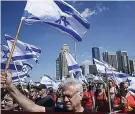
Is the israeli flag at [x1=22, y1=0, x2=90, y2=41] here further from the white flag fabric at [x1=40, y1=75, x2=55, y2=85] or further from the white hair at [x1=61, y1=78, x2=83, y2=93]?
the white flag fabric at [x1=40, y1=75, x2=55, y2=85]

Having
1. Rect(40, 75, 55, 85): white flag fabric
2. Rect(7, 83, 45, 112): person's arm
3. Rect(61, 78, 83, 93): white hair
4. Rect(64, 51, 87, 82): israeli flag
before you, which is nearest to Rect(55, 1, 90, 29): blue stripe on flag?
Rect(61, 78, 83, 93): white hair

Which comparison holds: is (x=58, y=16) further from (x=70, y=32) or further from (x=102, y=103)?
(x=102, y=103)

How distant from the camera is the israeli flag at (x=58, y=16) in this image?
5.03m

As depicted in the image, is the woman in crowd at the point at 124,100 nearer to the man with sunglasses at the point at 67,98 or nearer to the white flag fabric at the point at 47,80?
the man with sunglasses at the point at 67,98

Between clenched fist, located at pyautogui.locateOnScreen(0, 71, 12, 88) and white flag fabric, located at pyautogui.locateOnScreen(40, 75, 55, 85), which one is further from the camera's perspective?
white flag fabric, located at pyautogui.locateOnScreen(40, 75, 55, 85)

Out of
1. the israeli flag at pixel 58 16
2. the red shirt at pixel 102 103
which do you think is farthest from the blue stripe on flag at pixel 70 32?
the red shirt at pixel 102 103

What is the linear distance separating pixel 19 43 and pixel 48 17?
19.6 ft

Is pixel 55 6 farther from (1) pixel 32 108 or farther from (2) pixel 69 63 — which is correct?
(2) pixel 69 63

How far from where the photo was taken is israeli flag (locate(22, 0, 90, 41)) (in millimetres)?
5031

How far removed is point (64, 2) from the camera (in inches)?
221

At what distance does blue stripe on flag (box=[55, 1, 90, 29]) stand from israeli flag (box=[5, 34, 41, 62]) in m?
5.19

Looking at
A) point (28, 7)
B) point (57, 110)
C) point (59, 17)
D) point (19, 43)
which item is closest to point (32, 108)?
point (57, 110)

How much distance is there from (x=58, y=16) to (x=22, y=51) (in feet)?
19.2

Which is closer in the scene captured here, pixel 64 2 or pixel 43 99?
pixel 64 2
